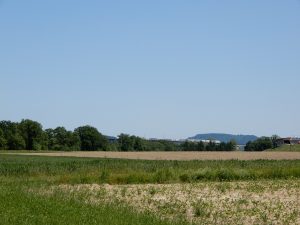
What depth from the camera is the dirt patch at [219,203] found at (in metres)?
17.5

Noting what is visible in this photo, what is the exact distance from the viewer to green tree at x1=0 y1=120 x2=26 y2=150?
135m

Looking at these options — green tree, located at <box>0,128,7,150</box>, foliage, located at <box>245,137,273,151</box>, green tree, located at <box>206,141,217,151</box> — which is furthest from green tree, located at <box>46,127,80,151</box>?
foliage, located at <box>245,137,273,151</box>

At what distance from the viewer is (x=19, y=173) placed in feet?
147

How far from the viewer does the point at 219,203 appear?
21.5m

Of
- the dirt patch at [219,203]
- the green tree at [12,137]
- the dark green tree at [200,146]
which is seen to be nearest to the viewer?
the dirt patch at [219,203]

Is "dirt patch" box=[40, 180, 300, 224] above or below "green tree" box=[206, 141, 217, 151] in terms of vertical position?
below

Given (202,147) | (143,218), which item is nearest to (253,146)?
(202,147)

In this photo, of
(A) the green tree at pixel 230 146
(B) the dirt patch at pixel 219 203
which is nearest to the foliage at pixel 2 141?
(A) the green tree at pixel 230 146

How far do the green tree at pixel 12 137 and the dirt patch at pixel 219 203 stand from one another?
110862 millimetres

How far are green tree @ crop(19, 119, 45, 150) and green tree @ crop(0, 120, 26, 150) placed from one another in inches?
107

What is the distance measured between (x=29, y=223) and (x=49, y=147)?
140m

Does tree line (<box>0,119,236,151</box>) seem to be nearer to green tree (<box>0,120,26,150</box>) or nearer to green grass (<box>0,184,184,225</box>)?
green tree (<box>0,120,26,150</box>)

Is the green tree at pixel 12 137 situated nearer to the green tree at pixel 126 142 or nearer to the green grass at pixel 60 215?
the green tree at pixel 126 142

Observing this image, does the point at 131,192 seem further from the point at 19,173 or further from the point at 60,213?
the point at 19,173
